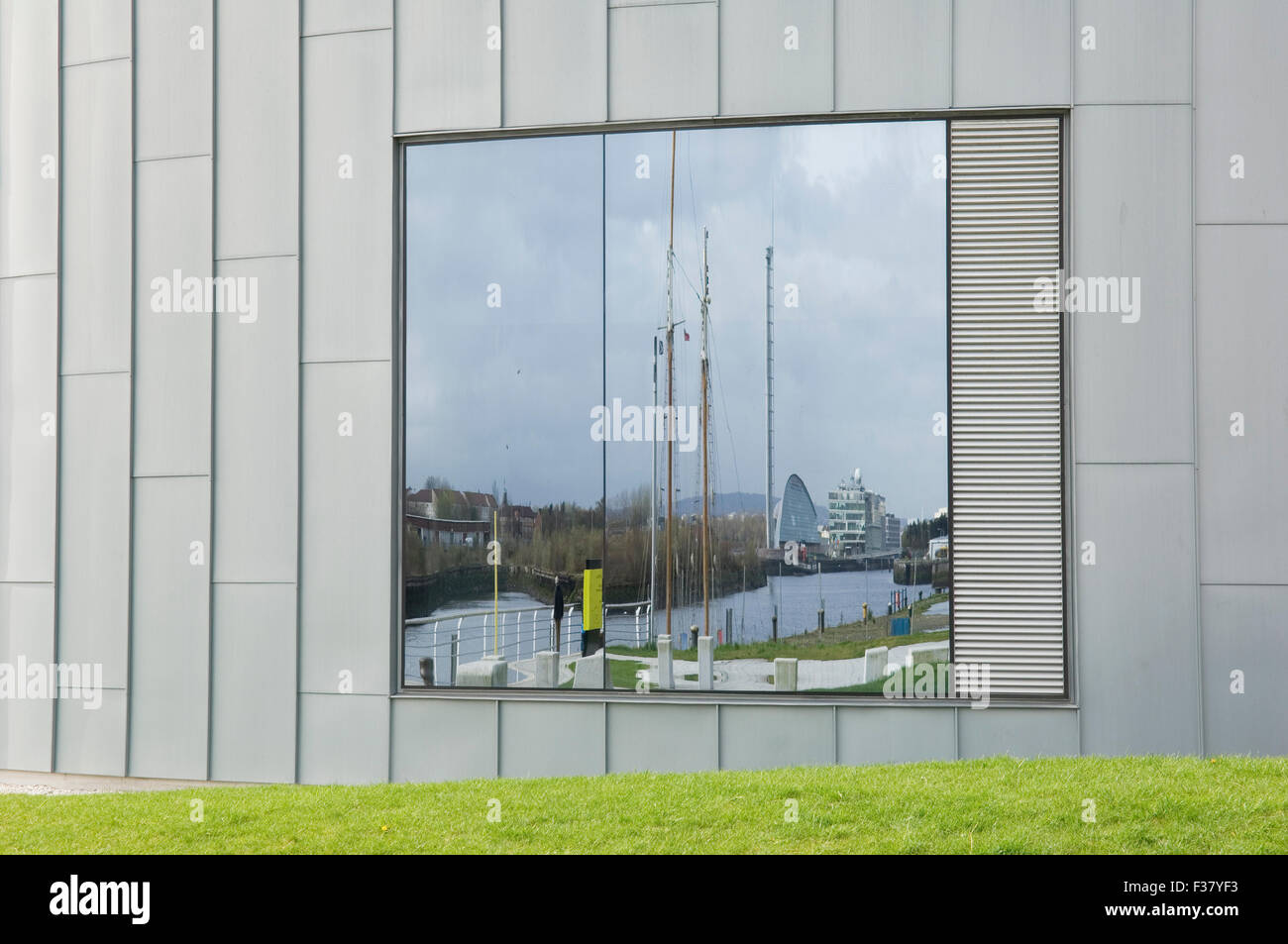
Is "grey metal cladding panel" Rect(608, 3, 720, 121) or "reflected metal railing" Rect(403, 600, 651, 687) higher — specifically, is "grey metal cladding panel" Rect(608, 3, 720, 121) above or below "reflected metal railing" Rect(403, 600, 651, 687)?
above

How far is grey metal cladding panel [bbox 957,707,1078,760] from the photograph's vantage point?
774 centimetres

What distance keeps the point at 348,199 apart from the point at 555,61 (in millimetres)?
1971

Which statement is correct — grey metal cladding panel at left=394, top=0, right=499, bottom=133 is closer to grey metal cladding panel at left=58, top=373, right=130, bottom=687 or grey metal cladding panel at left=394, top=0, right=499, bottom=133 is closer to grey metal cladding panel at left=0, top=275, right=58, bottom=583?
grey metal cladding panel at left=58, top=373, right=130, bottom=687

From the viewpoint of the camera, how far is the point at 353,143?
8562 mm

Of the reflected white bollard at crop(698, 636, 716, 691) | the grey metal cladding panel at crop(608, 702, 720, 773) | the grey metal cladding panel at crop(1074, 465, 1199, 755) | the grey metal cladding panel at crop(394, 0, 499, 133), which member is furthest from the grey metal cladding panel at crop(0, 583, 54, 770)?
the grey metal cladding panel at crop(1074, 465, 1199, 755)

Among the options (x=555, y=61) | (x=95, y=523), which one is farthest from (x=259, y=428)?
(x=555, y=61)

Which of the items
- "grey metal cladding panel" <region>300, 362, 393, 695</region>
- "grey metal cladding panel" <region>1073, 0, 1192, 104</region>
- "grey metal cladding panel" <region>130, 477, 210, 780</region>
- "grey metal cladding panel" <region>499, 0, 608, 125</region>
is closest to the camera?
"grey metal cladding panel" <region>1073, 0, 1192, 104</region>

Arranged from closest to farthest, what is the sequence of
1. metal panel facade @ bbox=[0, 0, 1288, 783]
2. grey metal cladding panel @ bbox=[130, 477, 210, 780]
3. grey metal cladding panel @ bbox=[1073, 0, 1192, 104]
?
metal panel facade @ bbox=[0, 0, 1288, 783]
grey metal cladding panel @ bbox=[1073, 0, 1192, 104]
grey metal cladding panel @ bbox=[130, 477, 210, 780]

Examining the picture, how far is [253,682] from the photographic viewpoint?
8.52 m

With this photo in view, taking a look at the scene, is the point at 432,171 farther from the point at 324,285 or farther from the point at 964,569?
the point at 964,569

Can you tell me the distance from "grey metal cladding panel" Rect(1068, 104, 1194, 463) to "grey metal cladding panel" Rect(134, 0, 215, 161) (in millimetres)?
6886

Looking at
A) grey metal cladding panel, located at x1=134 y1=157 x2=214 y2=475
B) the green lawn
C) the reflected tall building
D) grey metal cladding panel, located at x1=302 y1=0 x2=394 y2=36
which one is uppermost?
grey metal cladding panel, located at x1=302 y1=0 x2=394 y2=36

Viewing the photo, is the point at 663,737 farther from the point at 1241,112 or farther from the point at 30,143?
the point at 30,143
